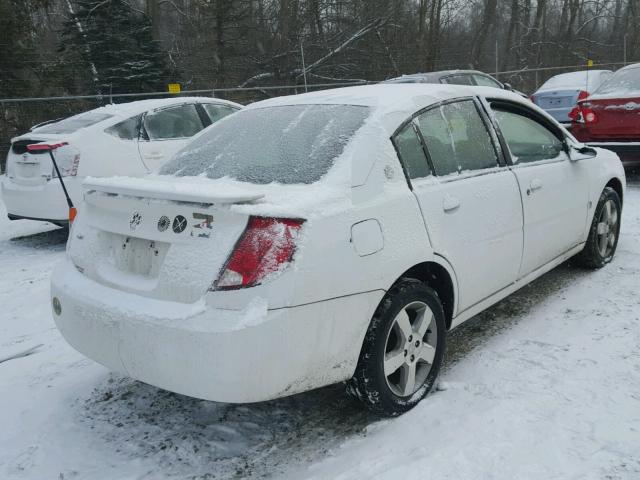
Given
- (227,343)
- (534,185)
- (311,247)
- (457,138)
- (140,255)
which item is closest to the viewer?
(227,343)

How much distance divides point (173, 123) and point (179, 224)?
522 cm

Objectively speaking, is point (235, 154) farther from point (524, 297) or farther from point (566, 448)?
point (524, 297)

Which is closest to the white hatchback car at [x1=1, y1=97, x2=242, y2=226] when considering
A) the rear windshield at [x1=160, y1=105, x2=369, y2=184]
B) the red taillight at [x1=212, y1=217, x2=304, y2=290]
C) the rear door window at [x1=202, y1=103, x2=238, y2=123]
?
the rear door window at [x1=202, y1=103, x2=238, y2=123]

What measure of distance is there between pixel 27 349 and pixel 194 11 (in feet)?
76.4

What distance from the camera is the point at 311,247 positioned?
2420 millimetres

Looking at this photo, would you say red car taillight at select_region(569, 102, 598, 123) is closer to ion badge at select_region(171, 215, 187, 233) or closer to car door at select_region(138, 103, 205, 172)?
car door at select_region(138, 103, 205, 172)

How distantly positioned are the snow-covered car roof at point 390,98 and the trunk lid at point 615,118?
4931 millimetres

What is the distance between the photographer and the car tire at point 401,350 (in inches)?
108

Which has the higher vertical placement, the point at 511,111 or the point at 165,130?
the point at 511,111

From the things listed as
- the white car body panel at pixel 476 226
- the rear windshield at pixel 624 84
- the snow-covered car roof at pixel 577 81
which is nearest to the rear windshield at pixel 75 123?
the white car body panel at pixel 476 226

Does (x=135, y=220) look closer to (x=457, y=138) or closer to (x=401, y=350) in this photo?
(x=401, y=350)

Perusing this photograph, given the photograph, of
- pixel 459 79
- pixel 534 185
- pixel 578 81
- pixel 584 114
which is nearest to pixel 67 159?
pixel 534 185

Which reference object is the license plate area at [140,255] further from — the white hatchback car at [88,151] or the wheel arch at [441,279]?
the white hatchback car at [88,151]

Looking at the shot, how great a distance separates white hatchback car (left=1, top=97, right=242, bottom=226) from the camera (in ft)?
21.3
